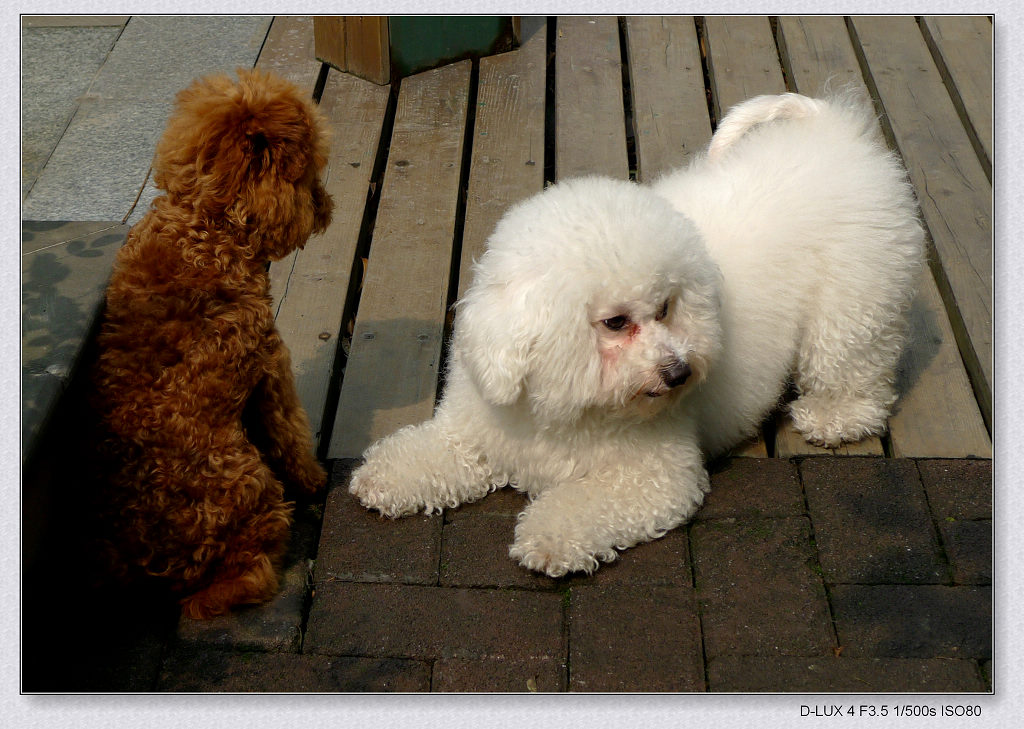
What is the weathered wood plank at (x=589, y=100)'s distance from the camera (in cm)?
385

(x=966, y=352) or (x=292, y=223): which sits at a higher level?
(x=292, y=223)

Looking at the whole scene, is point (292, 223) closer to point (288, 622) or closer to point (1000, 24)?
point (288, 622)

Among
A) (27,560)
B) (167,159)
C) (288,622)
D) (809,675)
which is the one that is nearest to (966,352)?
(809,675)

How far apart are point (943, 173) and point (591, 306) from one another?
233 cm

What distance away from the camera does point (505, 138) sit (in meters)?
3.97

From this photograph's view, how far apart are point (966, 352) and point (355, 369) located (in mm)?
1949

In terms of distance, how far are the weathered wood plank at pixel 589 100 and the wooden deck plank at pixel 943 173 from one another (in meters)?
1.15

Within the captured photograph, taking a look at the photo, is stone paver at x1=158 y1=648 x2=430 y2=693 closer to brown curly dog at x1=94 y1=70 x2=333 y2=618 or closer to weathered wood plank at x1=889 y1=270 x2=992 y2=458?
brown curly dog at x1=94 y1=70 x2=333 y2=618

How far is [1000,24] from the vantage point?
2803mm

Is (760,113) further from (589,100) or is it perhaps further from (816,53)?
(816,53)

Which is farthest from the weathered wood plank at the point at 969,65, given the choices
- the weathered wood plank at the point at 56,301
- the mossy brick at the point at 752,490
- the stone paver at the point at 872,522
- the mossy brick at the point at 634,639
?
the weathered wood plank at the point at 56,301

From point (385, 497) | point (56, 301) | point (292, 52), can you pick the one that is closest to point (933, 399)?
point (385, 497)

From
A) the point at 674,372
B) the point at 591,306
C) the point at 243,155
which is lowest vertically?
the point at 674,372

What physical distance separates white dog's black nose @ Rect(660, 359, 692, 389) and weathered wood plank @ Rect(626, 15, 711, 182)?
5.77ft
